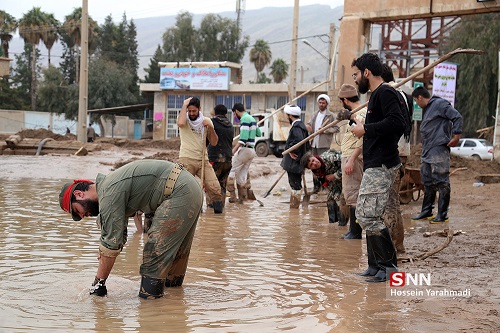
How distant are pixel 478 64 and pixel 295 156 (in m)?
24.9

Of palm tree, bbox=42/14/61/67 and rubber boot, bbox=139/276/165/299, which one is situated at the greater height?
palm tree, bbox=42/14/61/67

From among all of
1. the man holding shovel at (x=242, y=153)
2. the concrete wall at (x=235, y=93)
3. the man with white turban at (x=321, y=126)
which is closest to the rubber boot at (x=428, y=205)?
the man with white turban at (x=321, y=126)

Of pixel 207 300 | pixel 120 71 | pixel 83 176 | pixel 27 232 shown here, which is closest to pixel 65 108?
pixel 120 71

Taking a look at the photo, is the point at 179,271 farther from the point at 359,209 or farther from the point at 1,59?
the point at 1,59

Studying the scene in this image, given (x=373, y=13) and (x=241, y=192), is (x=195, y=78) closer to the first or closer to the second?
(x=373, y=13)

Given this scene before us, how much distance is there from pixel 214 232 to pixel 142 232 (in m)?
0.88

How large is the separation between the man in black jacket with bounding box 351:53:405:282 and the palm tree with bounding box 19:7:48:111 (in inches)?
2348

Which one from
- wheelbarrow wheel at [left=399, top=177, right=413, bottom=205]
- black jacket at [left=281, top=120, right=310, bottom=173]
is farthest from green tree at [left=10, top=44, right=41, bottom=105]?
wheelbarrow wheel at [left=399, top=177, right=413, bottom=205]

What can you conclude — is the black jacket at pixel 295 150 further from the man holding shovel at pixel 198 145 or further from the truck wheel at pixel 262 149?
the truck wheel at pixel 262 149

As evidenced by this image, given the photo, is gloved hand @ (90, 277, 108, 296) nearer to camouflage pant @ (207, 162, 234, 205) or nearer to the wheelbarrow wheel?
camouflage pant @ (207, 162, 234, 205)

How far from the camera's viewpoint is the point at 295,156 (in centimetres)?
1095

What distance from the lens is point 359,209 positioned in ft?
18.9

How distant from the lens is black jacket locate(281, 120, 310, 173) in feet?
36.0

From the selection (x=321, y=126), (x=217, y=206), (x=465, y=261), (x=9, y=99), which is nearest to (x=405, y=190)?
(x=321, y=126)
